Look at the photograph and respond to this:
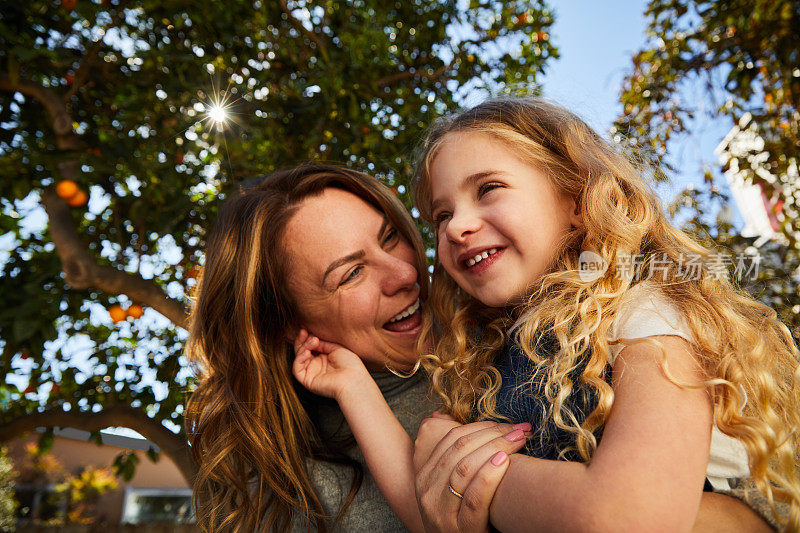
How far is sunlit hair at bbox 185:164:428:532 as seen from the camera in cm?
171

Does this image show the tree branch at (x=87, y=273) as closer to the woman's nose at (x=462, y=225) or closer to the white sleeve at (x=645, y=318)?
the woman's nose at (x=462, y=225)

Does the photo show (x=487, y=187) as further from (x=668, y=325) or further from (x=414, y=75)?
(x=414, y=75)

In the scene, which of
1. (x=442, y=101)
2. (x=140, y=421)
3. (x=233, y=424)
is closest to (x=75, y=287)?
(x=140, y=421)

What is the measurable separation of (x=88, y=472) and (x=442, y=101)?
978cm

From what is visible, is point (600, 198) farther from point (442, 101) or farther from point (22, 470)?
point (22, 470)

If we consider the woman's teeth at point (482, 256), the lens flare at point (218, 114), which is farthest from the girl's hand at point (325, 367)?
→ the lens flare at point (218, 114)

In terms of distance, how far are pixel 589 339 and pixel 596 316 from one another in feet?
0.20

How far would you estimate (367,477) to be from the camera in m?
1.73

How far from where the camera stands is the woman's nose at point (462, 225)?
1.37m

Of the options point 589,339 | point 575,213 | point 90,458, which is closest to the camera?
point 589,339

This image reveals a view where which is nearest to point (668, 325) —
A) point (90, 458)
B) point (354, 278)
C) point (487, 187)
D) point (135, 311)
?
point (487, 187)

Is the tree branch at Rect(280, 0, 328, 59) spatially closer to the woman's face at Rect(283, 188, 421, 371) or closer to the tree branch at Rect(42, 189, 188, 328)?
the woman's face at Rect(283, 188, 421, 371)

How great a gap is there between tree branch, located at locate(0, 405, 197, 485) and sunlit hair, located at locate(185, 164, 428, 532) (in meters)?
0.95

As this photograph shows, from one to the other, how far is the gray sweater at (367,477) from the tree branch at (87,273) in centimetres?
122
